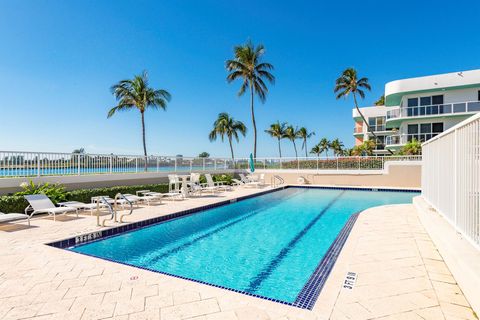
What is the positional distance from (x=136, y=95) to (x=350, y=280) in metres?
20.5

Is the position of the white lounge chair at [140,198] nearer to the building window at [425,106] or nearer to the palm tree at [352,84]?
the building window at [425,106]

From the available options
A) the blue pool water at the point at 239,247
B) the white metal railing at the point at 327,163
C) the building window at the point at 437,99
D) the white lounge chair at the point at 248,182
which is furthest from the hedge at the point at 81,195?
the building window at the point at 437,99

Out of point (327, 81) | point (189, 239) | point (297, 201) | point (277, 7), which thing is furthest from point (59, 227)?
point (327, 81)

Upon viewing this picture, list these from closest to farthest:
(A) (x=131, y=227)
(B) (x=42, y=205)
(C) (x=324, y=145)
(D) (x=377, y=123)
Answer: (A) (x=131, y=227) < (B) (x=42, y=205) < (D) (x=377, y=123) < (C) (x=324, y=145)

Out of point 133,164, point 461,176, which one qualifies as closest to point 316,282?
point 461,176

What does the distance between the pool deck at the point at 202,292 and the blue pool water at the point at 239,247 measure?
33.1 inches

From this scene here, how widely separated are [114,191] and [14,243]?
5658 millimetres

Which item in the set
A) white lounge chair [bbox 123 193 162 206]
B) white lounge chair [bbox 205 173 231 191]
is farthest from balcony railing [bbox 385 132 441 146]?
white lounge chair [bbox 123 193 162 206]

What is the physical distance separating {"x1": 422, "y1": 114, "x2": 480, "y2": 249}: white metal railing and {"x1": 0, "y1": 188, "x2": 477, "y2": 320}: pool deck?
74 cm

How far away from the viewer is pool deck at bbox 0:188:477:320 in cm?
275

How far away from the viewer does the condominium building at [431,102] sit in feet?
72.3

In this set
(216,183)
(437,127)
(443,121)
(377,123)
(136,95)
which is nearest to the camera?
(216,183)

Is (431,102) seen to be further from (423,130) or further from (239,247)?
(239,247)

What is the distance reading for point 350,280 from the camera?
349cm
